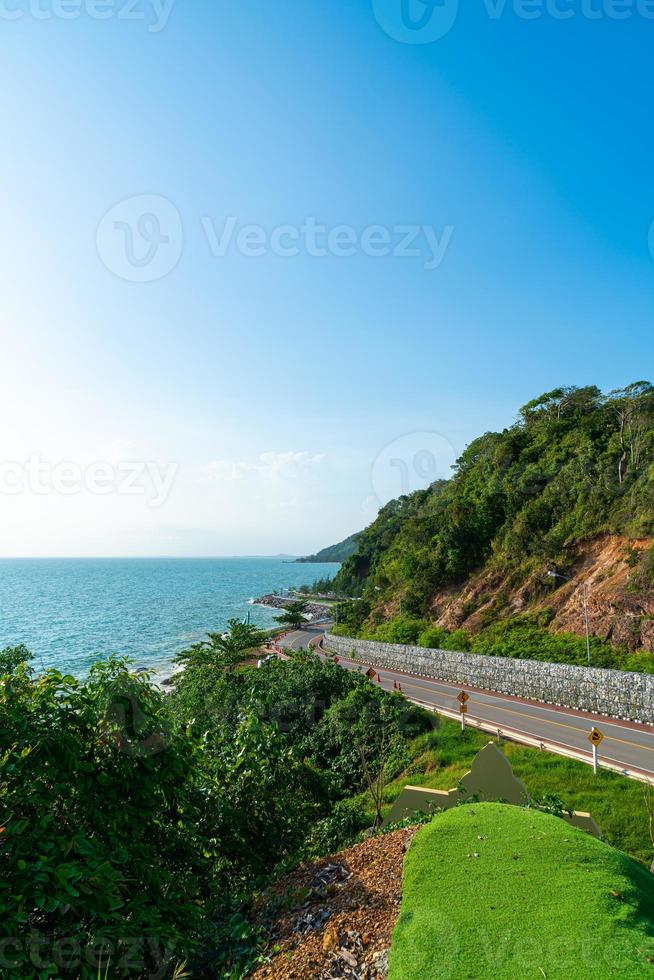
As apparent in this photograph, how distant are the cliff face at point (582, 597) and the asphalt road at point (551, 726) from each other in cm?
866

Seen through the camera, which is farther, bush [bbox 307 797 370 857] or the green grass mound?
bush [bbox 307 797 370 857]

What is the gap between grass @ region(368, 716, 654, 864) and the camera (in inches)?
598

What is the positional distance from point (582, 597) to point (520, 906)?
36.8 metres

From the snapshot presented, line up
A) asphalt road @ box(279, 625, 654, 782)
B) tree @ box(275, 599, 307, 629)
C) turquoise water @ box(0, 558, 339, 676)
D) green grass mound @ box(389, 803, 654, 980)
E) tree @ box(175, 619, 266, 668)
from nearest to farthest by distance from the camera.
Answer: green grass mound @ box(389, 803, 654, 980) < asphalt road @ box(279, 625, 654, 782) < tree @ box(175, 619, 266, 668) < turquoise water @ box(0, 558, 339, 676) < tree @ box(275, 599, 307, 629)

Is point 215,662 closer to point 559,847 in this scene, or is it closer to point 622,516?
point 622,516

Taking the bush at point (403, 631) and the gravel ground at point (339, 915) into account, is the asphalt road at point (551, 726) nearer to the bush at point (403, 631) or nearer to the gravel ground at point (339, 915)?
the bush at point (403, 631)

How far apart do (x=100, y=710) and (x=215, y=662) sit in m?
40.2

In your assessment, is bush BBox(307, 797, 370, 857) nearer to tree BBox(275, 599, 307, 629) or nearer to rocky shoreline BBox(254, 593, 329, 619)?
tree BBox(275, 599, 307, 629)

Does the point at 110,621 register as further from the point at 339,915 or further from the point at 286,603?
the point at 339,915

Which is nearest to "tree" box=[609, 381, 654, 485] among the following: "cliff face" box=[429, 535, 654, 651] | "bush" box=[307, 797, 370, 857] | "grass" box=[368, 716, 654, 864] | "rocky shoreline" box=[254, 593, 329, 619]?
"cliff face" box=[429, 535, 654, 651]

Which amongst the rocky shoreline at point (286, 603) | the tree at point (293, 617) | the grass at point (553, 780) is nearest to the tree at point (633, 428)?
the grass at point (553, 780)

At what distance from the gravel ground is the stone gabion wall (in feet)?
71.2

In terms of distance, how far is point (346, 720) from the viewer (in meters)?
25.3

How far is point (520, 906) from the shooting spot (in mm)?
5984
